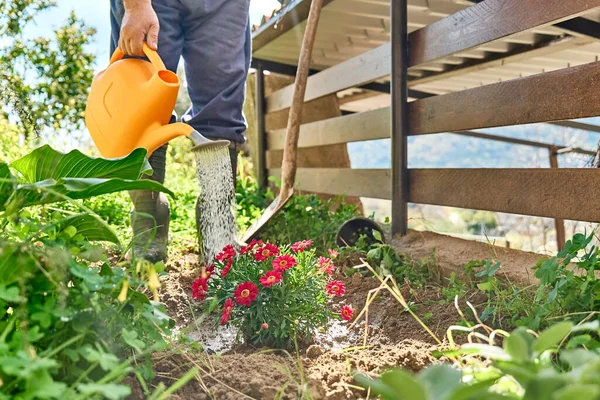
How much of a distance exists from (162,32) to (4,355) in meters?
1.97

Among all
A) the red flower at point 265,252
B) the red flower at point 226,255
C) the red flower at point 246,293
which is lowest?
the red flower at point 246,293

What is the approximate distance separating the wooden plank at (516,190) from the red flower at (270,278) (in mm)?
1061

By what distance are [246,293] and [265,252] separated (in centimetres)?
14

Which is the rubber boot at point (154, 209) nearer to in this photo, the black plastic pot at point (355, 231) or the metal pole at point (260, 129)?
the black plastic pot at point (355, 231)

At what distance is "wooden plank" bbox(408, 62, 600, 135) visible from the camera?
195 centimetres

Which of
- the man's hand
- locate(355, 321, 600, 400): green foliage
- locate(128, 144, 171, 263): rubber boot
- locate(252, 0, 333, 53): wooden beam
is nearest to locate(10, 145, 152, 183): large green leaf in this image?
locate(355, 321, 600, 400): green foliage

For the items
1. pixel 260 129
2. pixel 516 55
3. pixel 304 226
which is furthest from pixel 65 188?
pixel 260 129

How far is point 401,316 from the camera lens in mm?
1851

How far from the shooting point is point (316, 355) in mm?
1490

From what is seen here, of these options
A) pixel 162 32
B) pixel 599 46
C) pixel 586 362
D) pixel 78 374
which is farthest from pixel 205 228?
pixel 599 46

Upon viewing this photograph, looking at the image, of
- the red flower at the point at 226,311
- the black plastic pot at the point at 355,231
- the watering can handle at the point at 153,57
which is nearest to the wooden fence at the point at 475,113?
the black plastic pot at the point at 355,231

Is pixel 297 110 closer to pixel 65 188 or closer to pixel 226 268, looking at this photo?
pixel 226 268

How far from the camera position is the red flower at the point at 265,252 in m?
1.61

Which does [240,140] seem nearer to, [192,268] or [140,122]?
[192,268]
